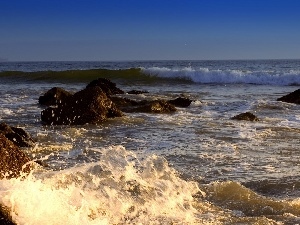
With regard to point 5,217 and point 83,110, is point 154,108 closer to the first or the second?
point 83,110

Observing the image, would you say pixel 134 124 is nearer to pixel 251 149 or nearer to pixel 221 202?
pixel 251 149

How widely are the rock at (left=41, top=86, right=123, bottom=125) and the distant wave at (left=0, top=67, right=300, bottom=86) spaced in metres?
23.7

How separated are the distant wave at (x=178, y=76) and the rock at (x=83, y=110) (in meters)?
23.7

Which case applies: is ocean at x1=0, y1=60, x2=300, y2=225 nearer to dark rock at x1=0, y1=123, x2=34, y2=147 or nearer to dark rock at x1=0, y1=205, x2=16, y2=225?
dark rock at x1=0, y1=205, x2=16, y2=225

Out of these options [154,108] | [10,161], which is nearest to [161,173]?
[10,161]

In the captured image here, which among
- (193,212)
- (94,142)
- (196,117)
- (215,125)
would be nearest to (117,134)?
(94,142)

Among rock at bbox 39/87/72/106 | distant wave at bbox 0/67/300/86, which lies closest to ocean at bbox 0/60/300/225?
rock at bbox 39/87/72/106

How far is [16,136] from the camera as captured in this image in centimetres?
759

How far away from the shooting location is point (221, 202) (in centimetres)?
508

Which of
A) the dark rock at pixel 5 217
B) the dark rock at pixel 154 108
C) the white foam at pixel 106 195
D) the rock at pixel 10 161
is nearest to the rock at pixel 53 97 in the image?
the dark rock at pixel 154 108

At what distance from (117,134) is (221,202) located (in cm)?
439

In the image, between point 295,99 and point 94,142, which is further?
point 295,99

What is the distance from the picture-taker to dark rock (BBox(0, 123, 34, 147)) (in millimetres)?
7450

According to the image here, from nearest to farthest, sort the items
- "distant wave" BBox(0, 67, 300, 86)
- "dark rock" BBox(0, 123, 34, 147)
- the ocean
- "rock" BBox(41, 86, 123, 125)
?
the ocean
"dark rock" BBox(0, 123, 34, 147)
"rock" BBox(41, 86, 123, 125)
"distant wave" BBox(0, 67, 300, 86)
